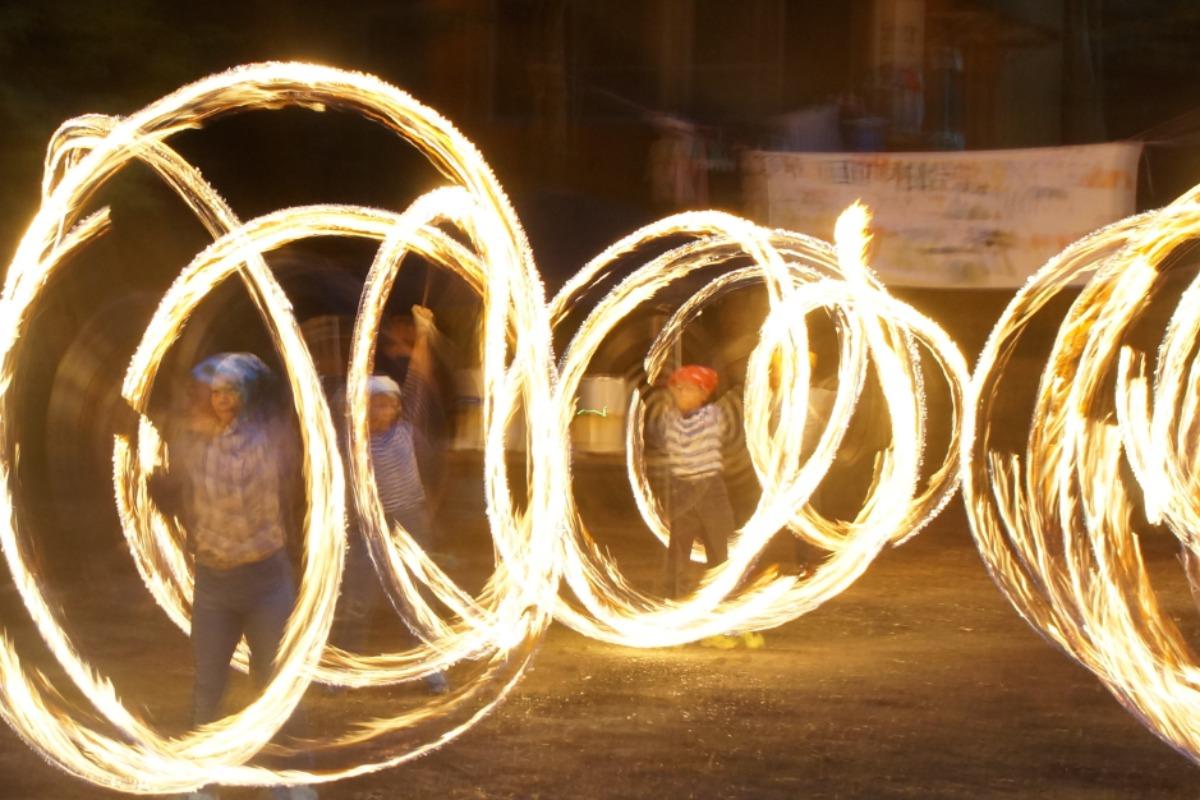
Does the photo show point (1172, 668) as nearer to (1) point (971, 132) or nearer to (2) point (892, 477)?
(2) point (892, 477)

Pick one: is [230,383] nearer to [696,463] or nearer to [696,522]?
[696,463]

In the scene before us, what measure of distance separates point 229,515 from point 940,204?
9818 millimetres

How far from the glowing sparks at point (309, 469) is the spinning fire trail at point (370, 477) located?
14mm

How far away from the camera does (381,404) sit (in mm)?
8867

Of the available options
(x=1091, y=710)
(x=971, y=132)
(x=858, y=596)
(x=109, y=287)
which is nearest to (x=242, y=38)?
(x=109, y=287)

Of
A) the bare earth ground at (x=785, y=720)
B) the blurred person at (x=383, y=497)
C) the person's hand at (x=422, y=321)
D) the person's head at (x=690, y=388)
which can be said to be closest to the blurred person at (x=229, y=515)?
the bare earth ground at (x=785, y=720)

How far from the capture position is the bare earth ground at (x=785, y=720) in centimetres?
664

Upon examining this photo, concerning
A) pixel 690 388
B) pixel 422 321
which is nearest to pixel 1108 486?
pixel 690 388

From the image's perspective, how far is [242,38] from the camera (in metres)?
12.5

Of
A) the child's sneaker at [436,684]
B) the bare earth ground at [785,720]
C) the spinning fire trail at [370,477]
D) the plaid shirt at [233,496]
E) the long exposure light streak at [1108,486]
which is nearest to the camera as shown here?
the plaid shirt at [233,496]

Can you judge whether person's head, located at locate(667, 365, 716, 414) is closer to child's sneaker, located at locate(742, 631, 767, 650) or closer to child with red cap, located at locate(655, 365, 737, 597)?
child with red cap, located at locate(655, 365, 737, 597)

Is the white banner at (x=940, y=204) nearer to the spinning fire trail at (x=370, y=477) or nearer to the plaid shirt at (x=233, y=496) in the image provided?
the spinning fire trail at (x=370, y=477)

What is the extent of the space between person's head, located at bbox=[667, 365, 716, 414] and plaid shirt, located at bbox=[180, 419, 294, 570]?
13.1 feet

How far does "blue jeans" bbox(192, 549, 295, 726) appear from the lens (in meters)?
6.29
